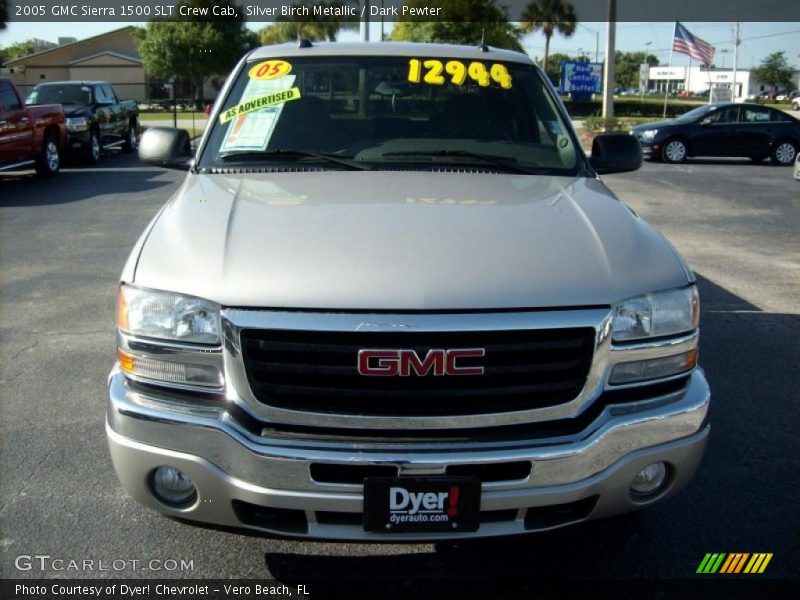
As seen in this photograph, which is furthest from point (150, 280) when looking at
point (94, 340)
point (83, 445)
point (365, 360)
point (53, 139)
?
point (53, 139)

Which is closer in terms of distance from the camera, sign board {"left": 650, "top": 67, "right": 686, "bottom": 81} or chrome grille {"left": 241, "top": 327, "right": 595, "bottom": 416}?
chrome grille {"left": 241, "top": 327, "right": 595, "bottom": 416}

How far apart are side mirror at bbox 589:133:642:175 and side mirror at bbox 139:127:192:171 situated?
2.12 meters

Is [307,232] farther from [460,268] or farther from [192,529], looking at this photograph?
[192,529]

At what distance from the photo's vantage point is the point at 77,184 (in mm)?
14008

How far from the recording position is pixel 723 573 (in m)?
3.00

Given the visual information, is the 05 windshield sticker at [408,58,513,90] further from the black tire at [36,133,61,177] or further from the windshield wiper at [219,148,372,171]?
the black tire at [36,133,61,177]

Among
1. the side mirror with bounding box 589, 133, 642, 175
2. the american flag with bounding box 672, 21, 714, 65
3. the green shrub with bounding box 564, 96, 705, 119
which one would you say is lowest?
the side mirror with bounding box 589, 133, 642, 175

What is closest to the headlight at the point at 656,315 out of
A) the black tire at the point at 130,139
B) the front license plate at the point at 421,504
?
the front license plate at the point at 421,504

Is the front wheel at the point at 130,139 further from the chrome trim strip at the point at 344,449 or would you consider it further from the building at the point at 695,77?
the building at the point at 695,77

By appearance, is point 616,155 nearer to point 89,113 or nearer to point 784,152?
point 89,113

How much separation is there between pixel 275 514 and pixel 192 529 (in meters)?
0.87

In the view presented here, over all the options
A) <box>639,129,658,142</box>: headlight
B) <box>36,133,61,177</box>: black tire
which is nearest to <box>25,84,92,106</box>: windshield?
<box>36,133,61,177</box>: black tire

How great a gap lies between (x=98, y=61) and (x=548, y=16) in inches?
1152

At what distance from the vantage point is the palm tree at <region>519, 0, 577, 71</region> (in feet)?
173
